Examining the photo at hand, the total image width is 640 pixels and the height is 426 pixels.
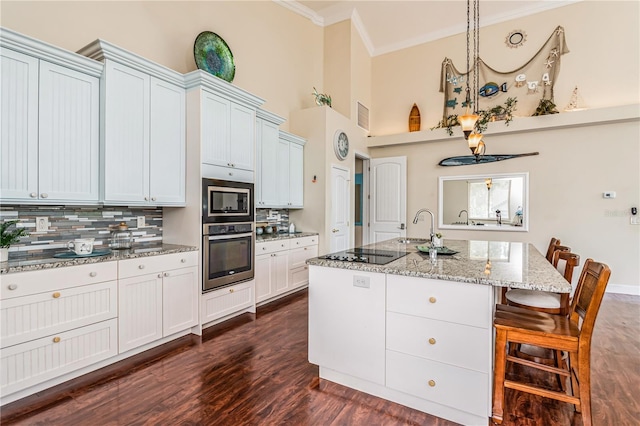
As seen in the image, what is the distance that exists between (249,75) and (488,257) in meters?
3.86

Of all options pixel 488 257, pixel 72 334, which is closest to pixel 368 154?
pixel 488 257

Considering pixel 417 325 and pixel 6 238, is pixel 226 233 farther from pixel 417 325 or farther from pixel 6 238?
pixel 417 325

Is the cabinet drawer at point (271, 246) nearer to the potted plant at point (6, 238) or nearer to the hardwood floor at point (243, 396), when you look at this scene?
the hardwood floor at point (243, 396)

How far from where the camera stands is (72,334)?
2.18m

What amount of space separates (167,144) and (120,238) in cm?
96

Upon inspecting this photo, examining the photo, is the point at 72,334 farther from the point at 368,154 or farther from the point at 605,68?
the point at 605,68

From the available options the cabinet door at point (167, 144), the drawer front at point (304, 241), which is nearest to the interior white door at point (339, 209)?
the drawer front at point (304, 241)

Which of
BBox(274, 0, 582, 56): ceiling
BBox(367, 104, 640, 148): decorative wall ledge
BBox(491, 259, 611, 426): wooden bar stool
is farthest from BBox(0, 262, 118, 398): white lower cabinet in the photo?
BBox(367, 104, 640, 148): decorative wall ledge

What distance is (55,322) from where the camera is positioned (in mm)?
2098

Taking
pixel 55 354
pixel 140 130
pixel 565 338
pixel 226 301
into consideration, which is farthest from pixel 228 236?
pixel 565 338

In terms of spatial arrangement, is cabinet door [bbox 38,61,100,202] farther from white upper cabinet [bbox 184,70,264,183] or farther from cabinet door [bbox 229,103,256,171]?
cabinet door [bbox 229,103,256,171]

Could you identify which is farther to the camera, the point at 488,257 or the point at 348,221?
the point at 348,221

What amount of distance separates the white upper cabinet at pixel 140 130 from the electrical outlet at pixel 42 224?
469 mm

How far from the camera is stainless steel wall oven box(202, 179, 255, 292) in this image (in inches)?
123
